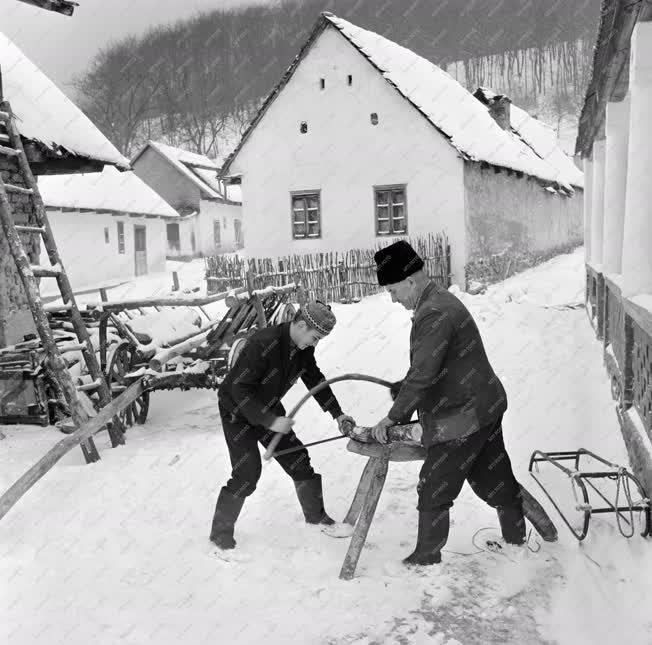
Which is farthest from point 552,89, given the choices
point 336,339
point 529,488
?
point 529,488

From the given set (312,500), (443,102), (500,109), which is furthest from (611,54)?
(500,109)

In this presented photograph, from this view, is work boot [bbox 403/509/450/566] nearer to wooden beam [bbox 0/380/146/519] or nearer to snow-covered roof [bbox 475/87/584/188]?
wooden beam [bbox 0/380/146/519]

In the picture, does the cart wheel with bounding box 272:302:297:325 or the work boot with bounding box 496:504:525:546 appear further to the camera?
the cart wheel with bounding box 272:302:297:325

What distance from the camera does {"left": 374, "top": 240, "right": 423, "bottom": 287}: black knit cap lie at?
3740 millimetres

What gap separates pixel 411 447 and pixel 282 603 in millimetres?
1113

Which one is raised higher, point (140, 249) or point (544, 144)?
point (544, 144)

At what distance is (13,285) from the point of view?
8.16 metres

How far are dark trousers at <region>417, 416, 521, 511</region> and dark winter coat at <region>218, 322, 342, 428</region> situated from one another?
0.77 meters

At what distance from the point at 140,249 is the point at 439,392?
88.4 feet

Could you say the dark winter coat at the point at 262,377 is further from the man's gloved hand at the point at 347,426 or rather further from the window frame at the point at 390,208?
the window frame at the point at 390,208

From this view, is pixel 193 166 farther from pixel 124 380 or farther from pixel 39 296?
pixel 39 296

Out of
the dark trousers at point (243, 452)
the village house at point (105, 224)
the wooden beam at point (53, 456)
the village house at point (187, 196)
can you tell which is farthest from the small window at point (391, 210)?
the village house at point (187, 196)

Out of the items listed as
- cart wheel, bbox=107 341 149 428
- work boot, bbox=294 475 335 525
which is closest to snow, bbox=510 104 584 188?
cart wheel, bbox=107 341 149 428

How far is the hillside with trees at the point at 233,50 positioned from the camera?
144 feet
